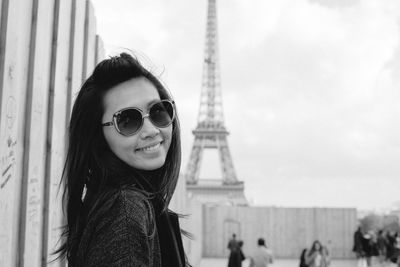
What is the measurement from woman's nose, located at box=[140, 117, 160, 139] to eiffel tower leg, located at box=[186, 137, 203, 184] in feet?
121

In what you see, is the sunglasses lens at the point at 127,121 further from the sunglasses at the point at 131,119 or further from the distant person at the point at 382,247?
the distant person at the point at 382,247

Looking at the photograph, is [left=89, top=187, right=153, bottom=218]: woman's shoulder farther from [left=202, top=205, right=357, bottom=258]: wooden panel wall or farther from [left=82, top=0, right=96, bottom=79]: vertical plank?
[left=202, top=205, right=357, bottom=258]: wooden panel wall

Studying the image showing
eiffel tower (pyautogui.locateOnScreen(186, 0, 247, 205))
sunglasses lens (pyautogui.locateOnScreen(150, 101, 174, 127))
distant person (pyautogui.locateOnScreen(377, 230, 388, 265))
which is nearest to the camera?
sunglasses lens (pyautogui.locateOnScreen(150, 101, 174, 127))

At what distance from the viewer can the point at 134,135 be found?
1.20m

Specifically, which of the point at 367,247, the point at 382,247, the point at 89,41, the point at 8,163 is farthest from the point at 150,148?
the point at 367,247

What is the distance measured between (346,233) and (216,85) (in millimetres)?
27867

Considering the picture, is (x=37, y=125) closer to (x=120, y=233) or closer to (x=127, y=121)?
(x=127, y=121)

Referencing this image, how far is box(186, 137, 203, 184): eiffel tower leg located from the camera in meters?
38.6

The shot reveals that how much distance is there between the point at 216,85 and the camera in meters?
43.7

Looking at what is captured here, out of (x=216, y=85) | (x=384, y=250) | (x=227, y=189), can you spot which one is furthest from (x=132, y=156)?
(x=216, y=85)

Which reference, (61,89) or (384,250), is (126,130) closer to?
(61,89)

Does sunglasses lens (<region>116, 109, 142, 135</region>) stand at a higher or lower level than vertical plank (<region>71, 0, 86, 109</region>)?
lower

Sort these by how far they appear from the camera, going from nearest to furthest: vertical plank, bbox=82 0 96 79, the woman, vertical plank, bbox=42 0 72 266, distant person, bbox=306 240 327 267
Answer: the woman → vertical plank, bbox=42 0 72 266 → vertical plank, bbox=82 0 96 79 → distant person, bbox=306 240 327 267

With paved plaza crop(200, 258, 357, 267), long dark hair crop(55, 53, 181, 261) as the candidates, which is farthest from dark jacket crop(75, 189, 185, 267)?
paved plaza crop(200, 258, 357, 267)
